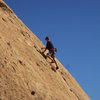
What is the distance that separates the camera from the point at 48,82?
49.3 feet

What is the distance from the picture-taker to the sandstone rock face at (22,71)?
12286 mm

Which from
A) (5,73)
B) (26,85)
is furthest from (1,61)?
(26,85)

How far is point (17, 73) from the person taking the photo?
12984 millimetres

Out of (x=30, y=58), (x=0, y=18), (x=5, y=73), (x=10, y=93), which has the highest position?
(x=0, y=18)

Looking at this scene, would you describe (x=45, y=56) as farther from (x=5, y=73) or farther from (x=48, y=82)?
(x=5, y=73)

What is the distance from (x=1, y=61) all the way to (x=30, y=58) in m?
2.99

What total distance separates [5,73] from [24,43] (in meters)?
4.70

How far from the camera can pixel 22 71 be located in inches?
526

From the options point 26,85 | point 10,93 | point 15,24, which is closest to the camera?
point 10,93

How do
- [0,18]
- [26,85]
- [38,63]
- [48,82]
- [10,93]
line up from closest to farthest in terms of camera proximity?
[10,93] → [26,85] → [48,82] → [38,63] → [0,18]

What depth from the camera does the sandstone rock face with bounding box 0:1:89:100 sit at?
484 inches

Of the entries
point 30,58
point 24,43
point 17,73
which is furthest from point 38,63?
point 17,73

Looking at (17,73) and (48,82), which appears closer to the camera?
(17,73)

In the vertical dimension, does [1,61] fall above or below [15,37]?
below
